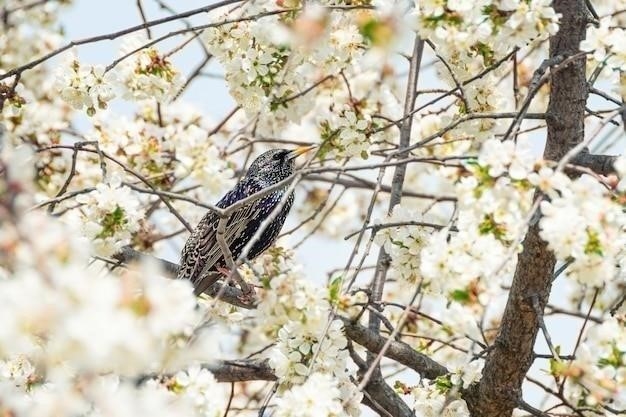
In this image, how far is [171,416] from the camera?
186 cm

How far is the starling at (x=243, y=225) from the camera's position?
4.48m

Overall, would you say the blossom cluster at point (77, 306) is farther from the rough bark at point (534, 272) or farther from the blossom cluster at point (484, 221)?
the rough bark at point (534, 272)

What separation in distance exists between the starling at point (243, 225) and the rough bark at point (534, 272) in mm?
1134

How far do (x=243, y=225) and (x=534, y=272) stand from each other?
6.34ft

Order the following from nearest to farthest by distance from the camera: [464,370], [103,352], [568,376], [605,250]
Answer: [103,352]
[605,250]
[568,376]
[464,370]

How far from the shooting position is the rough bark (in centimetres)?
313

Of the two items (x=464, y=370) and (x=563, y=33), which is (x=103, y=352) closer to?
(x=464, y=370)

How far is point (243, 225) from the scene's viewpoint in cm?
486

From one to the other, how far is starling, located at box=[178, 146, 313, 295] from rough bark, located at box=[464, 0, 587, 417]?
1134 mm

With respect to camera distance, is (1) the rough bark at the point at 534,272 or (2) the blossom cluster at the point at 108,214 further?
(1) the rough bark at the point at 534,272

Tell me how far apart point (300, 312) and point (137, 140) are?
1999mm

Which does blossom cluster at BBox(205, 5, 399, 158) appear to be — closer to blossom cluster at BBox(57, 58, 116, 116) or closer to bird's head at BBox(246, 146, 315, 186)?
blossom cluster at BBox(57, 58, 116, 116)

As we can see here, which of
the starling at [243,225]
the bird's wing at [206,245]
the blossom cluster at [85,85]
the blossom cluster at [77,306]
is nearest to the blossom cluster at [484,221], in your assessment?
the blossom cluster at [77,306]

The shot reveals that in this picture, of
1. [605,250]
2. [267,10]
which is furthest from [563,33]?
[605,250]
